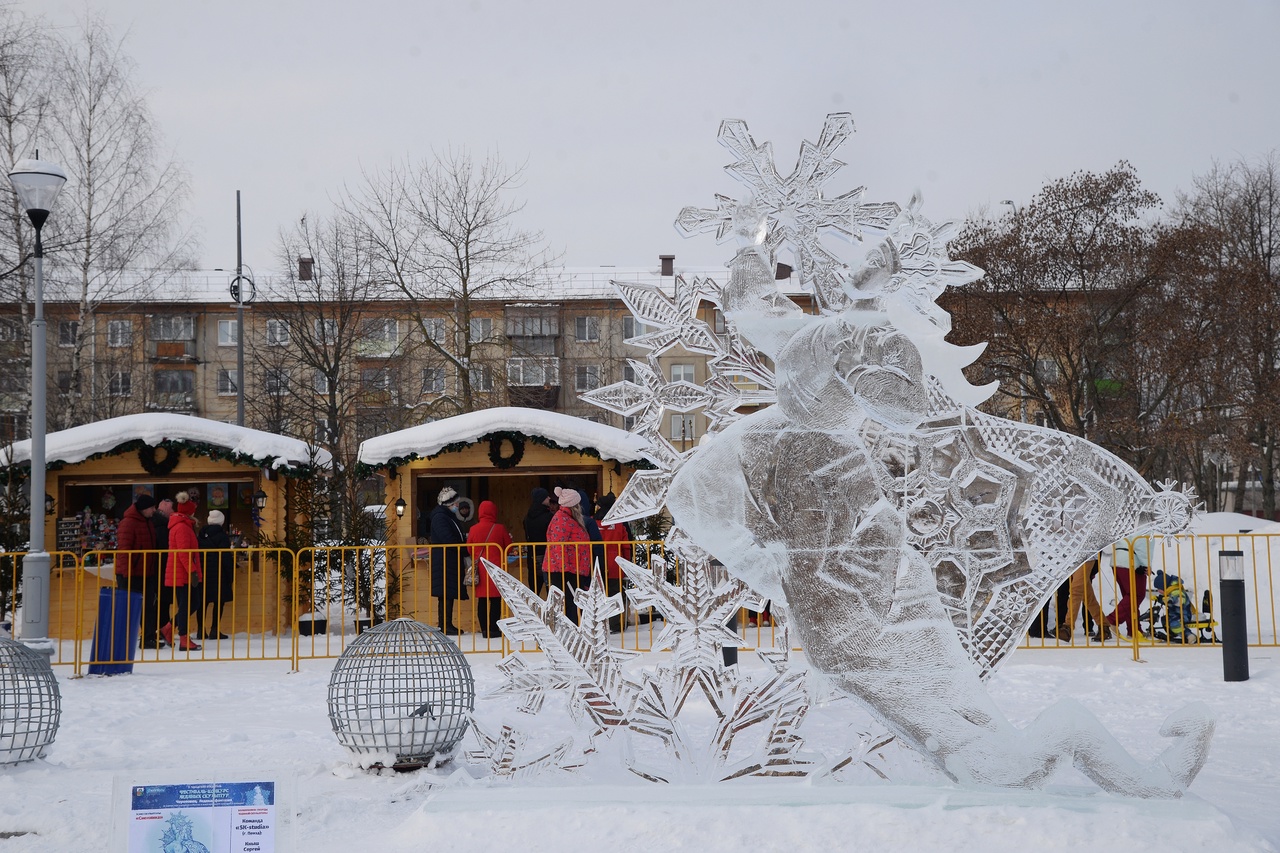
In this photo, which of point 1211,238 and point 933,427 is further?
point 1211,238

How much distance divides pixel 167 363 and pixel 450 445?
33215 mm

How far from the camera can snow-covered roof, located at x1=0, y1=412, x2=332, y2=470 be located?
14.1m

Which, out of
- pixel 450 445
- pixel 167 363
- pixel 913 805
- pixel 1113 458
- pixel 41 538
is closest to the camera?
pixel 913 805

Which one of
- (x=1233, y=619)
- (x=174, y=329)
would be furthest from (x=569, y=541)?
(x=174, y=329)

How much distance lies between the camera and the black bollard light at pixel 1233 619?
1000cm

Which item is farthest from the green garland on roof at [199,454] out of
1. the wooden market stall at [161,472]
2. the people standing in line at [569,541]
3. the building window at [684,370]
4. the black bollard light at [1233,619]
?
the building window at [684,370]

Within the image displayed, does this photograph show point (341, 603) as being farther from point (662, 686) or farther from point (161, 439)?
point (662, 686)

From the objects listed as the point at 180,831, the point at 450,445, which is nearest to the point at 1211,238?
the point at 450,445

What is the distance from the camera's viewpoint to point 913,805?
16.6ft

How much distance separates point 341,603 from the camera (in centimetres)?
1301

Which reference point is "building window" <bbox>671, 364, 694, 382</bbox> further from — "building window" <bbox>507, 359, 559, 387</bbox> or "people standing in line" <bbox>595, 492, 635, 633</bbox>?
"people standing in line" <bbox>595, 492, 635, 633</bbox>

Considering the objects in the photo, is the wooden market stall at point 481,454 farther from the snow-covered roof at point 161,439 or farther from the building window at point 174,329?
the building window at point 174,329

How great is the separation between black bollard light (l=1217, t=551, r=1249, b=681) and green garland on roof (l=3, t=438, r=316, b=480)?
10.5 metres

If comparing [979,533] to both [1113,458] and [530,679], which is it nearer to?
[1113,458]
